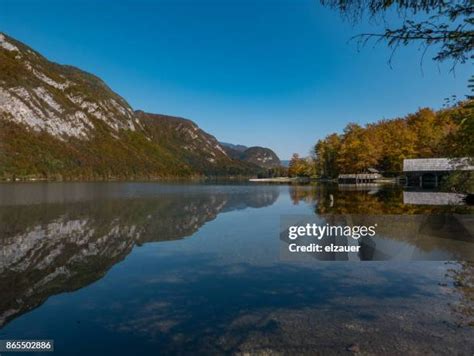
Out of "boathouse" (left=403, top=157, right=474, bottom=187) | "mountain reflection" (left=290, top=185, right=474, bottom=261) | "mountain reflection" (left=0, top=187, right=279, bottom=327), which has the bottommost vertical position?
"mountain reflection" (left=0, top=187, right=279, bottom=327)

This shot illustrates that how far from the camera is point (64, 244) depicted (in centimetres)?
1379

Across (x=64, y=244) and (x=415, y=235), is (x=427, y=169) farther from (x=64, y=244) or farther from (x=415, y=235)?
(x=64, y=244)

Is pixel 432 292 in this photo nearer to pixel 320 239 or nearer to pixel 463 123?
Answer: pixel 320 239

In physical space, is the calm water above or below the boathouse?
below

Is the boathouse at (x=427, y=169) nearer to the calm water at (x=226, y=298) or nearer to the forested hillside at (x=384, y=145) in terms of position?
the forested hillside at (x=384, y=145)

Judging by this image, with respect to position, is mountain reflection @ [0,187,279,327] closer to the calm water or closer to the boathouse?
the calm water

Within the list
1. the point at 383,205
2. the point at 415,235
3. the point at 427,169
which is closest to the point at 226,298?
the point at 415,235

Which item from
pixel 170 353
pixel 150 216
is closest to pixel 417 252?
pixel 170 353

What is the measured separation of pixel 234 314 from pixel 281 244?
749 centimetres

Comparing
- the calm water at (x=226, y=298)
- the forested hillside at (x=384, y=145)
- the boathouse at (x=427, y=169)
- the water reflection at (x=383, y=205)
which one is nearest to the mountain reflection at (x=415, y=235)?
the calm water at (x=226, y=298)

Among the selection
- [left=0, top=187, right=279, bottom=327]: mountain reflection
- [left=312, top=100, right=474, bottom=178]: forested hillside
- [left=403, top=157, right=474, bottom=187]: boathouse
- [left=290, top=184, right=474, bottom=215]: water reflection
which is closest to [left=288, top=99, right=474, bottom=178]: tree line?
[left=312, top=100, right=474, bottom=178]: forested hillside

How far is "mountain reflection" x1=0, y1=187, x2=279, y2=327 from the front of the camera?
8.64 metres

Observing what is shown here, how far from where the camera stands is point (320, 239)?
15.6m

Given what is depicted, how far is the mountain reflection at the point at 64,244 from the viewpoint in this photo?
28.3ft
